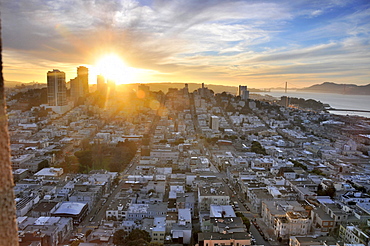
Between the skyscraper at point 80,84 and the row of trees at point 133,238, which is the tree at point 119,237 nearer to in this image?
the row of trees at point 133,238

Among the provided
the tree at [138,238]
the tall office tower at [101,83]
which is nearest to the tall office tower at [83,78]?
the tall office tower at [101,83]

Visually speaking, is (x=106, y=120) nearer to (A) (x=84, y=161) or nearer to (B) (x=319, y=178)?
(A) (x=84, y=161)

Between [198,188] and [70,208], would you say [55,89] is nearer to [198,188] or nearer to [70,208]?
[70,208]

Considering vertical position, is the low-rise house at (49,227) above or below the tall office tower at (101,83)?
below

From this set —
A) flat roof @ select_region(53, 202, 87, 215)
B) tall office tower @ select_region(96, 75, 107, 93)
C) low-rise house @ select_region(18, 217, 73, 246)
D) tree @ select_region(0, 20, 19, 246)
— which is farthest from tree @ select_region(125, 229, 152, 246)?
tall office tower @ select_region(96, 75, 107, 93)

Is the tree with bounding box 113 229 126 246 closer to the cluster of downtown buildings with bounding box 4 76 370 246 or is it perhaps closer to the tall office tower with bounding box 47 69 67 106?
the cluster of downtown buildings with bounding box 4 76 370 246

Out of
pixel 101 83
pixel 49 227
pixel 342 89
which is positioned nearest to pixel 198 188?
pixel 49 227
